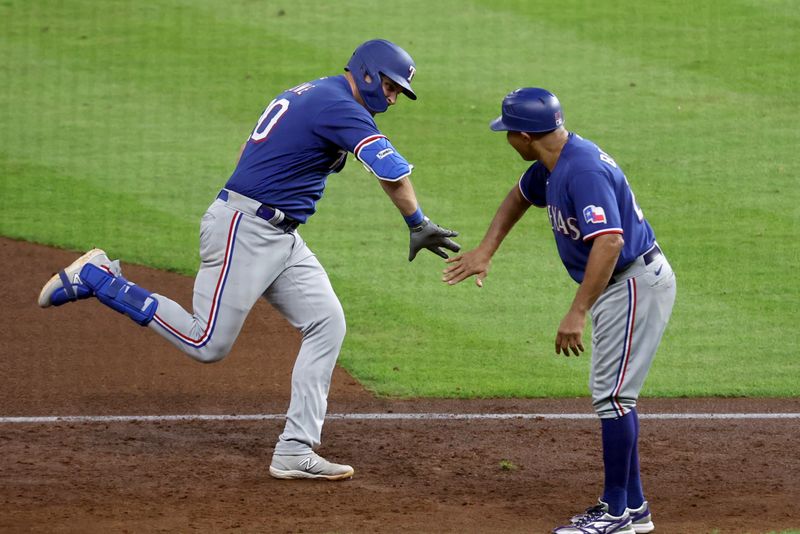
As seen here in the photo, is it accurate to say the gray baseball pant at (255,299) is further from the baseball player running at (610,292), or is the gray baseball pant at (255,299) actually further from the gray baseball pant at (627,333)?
the gray baseball pant at (627,333)

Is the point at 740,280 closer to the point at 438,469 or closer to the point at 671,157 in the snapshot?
the point at 671,157

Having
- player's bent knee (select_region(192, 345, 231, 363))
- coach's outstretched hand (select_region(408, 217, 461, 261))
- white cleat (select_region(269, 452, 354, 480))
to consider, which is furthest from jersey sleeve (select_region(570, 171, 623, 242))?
player's bent knee (select_region(192, 345, 231, 363))

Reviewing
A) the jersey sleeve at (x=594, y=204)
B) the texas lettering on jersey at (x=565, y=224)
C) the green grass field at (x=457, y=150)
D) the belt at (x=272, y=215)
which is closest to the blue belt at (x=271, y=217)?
the belt at (x=272, y=215)

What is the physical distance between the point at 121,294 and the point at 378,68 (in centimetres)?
159

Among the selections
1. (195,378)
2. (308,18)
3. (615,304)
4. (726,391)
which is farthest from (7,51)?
(615,304)

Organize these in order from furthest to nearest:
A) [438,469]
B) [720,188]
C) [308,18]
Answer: [308,18] < [720,188] < [438,469]

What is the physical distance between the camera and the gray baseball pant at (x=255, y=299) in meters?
5.80

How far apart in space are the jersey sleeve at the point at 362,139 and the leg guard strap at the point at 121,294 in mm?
1127

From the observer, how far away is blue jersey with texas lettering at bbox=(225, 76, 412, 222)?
5684 mm

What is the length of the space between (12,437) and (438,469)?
2164 mm

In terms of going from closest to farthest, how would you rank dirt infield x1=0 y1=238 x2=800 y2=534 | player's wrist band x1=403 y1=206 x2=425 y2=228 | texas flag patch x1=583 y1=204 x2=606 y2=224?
texas flag patch x1=583 y1=204 x2=606 y2=224 < dirt infield x1=0 y1=238 x2=800 y2=534 < player's wrist band x1=403 y1=206 x2=425 y2=228

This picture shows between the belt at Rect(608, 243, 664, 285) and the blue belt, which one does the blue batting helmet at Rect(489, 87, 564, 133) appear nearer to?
the belt at Rect(608, 243, 664, 285)

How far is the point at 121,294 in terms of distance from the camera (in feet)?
19.5

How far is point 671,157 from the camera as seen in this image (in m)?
11.4
